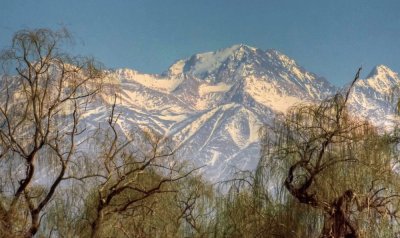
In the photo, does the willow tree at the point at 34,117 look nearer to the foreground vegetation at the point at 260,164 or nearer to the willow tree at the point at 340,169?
the foreground vegetation at the point at 260,164

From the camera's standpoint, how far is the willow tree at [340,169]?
10.4 m

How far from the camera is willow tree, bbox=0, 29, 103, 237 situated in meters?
11.6

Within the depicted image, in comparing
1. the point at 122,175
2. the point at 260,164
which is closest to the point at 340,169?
the point at 260,164

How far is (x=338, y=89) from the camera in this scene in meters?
12.2

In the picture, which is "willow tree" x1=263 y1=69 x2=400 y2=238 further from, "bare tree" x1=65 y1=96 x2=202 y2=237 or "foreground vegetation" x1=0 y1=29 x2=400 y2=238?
"bare tree" x1=65 y1=96 x2=202 y2=237

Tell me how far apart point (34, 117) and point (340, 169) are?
590 centimetres

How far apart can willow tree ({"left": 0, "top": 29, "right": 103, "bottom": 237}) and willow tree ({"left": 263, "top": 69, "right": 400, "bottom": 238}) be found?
4.12 meters

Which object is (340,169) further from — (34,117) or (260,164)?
(34,117)

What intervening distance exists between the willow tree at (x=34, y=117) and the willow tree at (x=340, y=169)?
4.12m

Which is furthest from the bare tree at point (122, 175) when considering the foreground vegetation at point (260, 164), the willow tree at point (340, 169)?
the willow tree at point (340, 169)

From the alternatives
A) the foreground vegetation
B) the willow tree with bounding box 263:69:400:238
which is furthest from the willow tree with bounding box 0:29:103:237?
the willow tree with bounding box 263:69:400:238

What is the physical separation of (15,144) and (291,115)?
5362 mm

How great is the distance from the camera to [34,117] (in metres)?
11.9

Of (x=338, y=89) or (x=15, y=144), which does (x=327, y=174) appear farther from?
(x=15, y=144)
